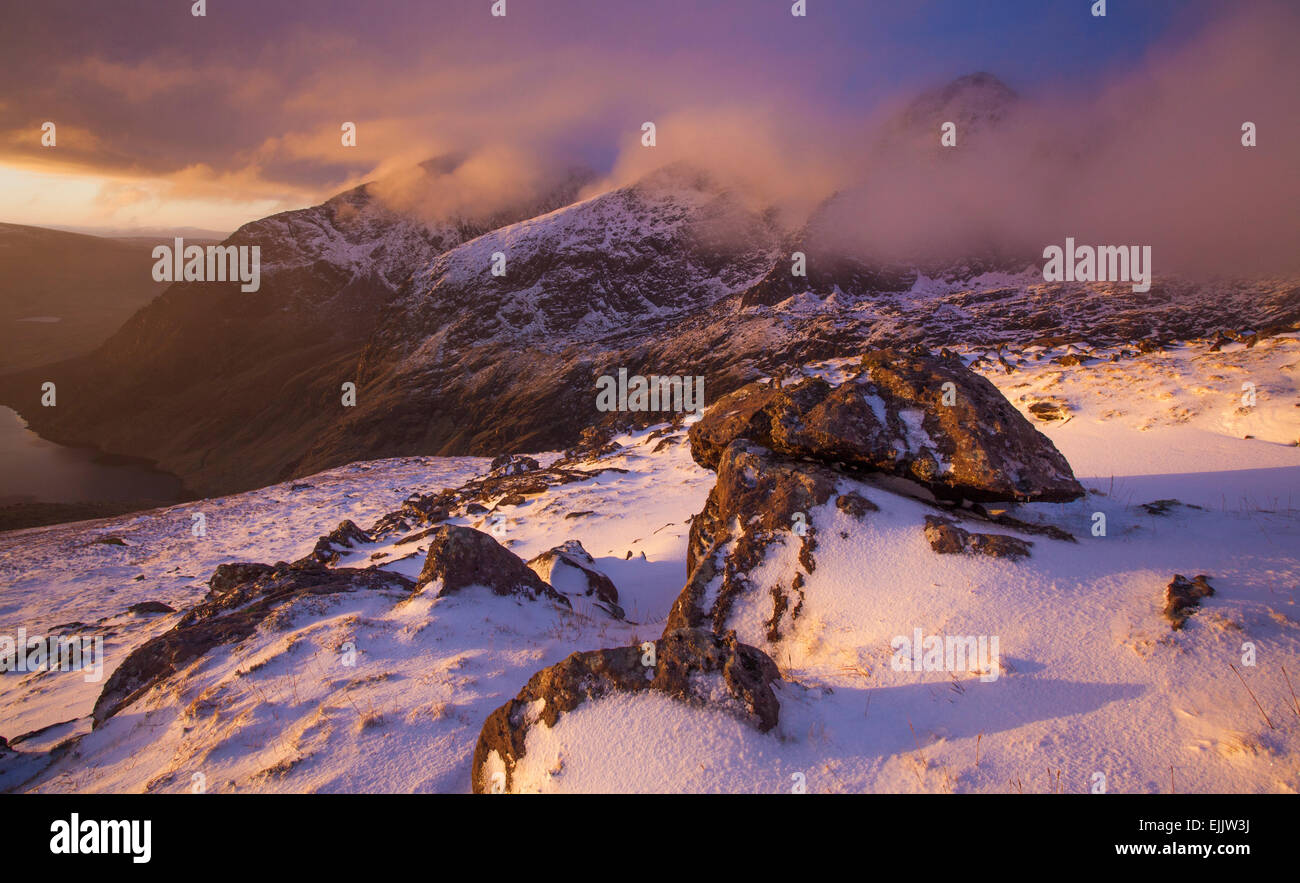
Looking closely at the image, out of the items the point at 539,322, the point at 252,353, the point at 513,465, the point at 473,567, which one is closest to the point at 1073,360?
the point at 473,567

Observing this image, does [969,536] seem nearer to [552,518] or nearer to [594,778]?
[594,778]

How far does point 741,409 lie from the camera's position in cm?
867

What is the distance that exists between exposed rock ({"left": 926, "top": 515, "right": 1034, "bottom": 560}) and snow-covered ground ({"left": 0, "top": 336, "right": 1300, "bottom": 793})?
106 mm

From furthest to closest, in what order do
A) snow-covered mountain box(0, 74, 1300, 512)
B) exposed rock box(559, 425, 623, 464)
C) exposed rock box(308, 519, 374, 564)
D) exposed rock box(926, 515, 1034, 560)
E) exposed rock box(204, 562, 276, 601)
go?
snow-covered mountain box(0, 74, 1300, 512) < exposed rock box(559, 425, 623, 464) < exposed rock box(308, 519, 374, 564) < exposed rock box(204, 562, 276, 601) < exposed rock box(926, 515, 1034, 560)

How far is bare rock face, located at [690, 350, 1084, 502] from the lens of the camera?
252 inches

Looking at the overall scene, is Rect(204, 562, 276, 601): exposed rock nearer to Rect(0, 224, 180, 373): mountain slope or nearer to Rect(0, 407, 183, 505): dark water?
Rect(0, 407, 183, 505): dark water

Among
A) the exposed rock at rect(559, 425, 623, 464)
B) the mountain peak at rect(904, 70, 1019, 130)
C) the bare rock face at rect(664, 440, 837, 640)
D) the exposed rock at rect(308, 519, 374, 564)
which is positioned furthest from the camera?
the mountain peak at rect(904, 70, 1019, 130)

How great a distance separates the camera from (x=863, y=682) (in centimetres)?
430

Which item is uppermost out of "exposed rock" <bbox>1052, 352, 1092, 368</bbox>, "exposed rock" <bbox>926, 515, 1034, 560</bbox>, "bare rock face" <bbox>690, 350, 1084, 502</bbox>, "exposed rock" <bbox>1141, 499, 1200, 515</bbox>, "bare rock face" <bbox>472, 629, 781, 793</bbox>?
"exposed rock" <bbox>1052, 352, 1092, 368</bbox>

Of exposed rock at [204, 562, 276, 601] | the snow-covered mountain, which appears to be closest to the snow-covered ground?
exposed rock at [204, 562, 276, 601]

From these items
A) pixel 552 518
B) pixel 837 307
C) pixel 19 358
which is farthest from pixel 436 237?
pixel 552 518

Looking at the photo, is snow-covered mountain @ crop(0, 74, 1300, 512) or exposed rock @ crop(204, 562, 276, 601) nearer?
exposed rock @ crop(204, 562, 276, 601)

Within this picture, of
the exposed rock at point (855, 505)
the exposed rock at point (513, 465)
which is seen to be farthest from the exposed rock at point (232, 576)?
the exposed rock at point (513, 465)

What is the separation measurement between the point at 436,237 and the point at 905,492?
517ft
